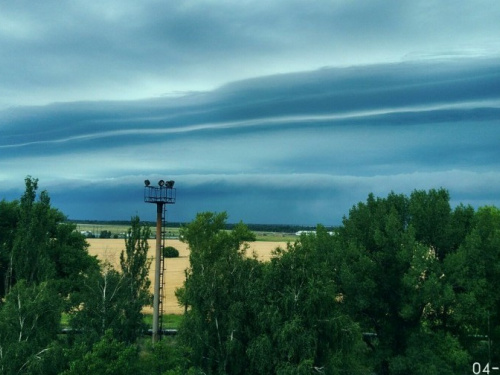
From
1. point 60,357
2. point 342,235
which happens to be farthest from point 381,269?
point 60,357

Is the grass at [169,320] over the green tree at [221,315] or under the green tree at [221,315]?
under

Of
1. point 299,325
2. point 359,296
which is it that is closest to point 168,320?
point 359,296

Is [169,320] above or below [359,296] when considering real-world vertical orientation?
below

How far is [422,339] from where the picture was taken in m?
47.7

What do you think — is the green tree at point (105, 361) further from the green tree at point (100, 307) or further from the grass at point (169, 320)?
the grass at point (169, 320)

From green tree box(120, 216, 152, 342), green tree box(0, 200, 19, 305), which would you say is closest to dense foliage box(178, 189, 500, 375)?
A: green tree box(120, 216, 152, 342)

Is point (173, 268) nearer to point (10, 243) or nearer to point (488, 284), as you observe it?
point (10, 243)

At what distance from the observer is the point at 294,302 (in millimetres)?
41188

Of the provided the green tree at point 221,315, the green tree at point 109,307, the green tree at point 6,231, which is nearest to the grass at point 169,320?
the green tree at point 6,231

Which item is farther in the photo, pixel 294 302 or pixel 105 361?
pixel 294 302

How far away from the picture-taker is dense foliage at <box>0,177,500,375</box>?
39.0 m

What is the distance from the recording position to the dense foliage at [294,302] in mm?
39000

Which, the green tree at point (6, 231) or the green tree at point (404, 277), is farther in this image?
the green tree at point (6, 231)

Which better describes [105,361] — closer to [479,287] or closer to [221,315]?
[221,315]
